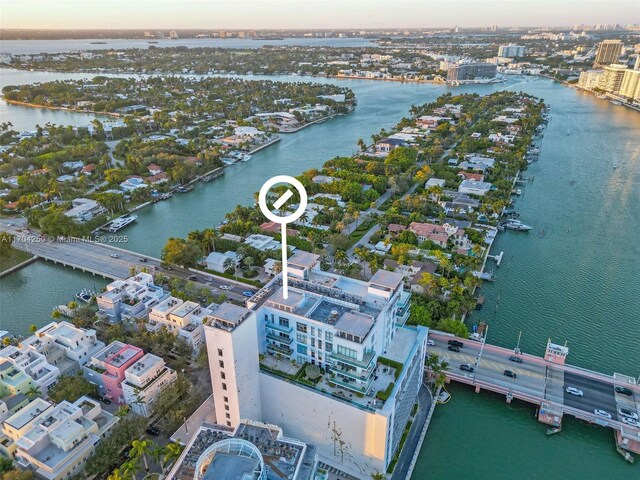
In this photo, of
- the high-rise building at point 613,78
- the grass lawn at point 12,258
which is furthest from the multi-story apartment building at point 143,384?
the high-rise building at point 613,78

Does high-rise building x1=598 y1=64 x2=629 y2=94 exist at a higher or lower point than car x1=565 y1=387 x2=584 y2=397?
higher

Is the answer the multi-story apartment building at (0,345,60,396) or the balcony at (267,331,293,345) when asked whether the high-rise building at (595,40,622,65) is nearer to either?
the balcony at (267,331,293,345)

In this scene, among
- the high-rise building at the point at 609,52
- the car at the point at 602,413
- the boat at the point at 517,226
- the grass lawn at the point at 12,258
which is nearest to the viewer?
the car at the point at 602,413

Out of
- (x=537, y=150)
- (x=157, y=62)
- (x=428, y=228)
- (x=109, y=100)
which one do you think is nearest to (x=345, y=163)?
(x=428, y=228)

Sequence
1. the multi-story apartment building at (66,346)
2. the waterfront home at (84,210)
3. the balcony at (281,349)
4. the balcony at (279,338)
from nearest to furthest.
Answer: the balcony at (279,338)
the balcony at (281,349)
the multi-story apartment building at (66,346)
the waterfront home at (84,210)

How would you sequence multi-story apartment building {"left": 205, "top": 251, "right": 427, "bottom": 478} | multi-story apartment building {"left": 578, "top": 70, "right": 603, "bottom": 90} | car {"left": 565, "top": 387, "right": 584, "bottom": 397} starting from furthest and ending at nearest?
multi-story apartment building {"left": 578, "top": 70, "right": 603, "bottom": 90}
car {"left": 565, "top": 387, "right": 584, "bottom": 397}
multi-story apartment building {"left": 205, "top": 251, "right": 427, "bottom": 478}

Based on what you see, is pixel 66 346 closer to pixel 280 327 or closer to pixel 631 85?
pixel 280 327

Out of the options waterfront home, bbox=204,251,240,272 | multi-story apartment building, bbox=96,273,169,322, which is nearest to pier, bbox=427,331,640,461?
waterfront home, bbox=204,251,240,272

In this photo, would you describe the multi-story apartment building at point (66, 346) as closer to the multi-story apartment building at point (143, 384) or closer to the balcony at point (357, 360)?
the multi-story apartment building at point (143, 384)
